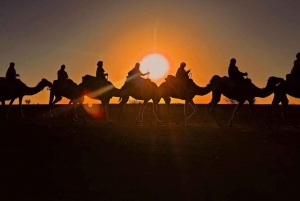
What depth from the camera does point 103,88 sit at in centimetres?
2541

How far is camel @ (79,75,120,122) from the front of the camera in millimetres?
25281

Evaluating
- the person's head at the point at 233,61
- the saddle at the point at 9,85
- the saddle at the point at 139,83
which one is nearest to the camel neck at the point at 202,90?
the person's head at the point at 233,61

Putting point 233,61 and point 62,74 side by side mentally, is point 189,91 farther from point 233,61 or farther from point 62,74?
point 62,74

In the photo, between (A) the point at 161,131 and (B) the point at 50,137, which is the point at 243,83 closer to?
(A) the point at 161,131

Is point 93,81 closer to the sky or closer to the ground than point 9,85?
closer to the sky

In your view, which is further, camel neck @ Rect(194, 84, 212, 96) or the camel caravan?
camel neck @ Rect(194, 84, 212, 96)

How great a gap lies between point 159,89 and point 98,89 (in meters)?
3.48

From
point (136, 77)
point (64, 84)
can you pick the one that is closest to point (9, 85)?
point (64, 84)

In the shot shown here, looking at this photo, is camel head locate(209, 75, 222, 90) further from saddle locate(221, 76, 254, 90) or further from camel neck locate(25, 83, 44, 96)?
camel neck locate(25, 83, 44, 96)

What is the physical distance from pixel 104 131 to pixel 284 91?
8967mm

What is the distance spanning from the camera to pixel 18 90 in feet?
90.8

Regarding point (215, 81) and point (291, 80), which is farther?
point (215, 81)

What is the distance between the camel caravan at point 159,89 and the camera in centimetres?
2153

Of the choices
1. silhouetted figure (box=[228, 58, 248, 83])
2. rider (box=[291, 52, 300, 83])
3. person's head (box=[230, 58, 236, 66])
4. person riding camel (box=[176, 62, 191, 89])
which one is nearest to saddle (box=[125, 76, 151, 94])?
person riding camel (box=[176, 62, 191, 89])
